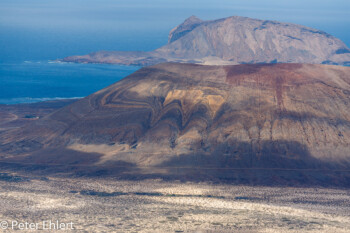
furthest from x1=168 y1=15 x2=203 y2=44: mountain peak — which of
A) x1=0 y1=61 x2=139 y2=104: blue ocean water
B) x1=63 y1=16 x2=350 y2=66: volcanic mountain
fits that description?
x1=0 y1=61 x2=139 y2=104: blue ocean water

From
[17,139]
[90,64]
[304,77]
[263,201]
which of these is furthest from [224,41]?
[263,201]

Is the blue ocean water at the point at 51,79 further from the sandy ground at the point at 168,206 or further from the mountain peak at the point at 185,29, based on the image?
the sandy ground at the point at 168,206

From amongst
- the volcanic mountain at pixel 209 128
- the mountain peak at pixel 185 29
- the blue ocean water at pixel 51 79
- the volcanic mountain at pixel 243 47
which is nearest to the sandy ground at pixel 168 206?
the volcanic mountain at pixel 209 128

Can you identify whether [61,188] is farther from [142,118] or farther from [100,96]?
[100,96]

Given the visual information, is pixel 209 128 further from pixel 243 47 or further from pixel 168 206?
pixel 243 47

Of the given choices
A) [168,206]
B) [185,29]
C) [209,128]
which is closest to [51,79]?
[185,29]

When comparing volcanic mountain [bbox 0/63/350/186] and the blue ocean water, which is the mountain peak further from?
volcanic mountain [bbox 0/63/350/186]
